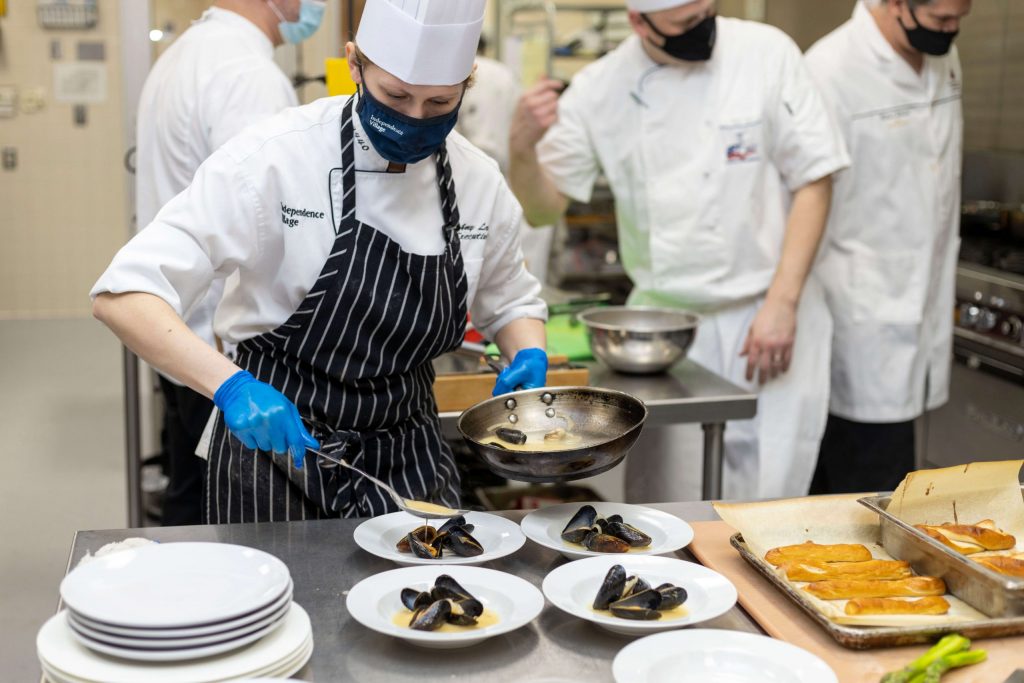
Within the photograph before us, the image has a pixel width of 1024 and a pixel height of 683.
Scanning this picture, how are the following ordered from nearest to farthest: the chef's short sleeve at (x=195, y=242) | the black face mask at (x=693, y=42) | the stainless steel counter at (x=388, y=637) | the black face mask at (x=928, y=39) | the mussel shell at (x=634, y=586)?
1. the stainless steel counter at (x=388, y=637)
2. the mussel shell at (x=634, y=586)
3. the chef's short sleeve at (x=195, y=242)
4. the black face mask at (x=693, y=42)
5. the black face mask at (x=928, y=39)

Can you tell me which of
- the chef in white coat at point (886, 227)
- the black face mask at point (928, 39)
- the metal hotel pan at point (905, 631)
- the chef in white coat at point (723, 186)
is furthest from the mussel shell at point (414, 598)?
the black face mask at point (928, 39)

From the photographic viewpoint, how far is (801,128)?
287 cm

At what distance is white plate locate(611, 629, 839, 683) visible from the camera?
1.18 meters

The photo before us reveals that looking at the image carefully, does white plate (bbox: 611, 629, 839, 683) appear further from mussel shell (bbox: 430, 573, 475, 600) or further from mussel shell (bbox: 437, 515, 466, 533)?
mussel shell (bbox: 437, 515, 466, 533)

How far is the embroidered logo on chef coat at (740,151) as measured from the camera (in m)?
2.90

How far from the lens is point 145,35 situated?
3057 millimetres

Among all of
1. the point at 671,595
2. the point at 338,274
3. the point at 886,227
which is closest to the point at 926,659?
the point at 671,595

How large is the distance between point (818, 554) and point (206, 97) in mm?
1869

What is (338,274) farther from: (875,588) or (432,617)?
(875,588)

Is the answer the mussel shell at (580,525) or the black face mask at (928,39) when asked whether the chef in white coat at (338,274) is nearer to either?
the mussel shell at (580,525)

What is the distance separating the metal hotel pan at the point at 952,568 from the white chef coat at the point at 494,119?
4.03 m

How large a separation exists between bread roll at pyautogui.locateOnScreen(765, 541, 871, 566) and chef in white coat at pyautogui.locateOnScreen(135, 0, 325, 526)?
1.48 metres

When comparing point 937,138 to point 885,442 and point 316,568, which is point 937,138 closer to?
point 885,442

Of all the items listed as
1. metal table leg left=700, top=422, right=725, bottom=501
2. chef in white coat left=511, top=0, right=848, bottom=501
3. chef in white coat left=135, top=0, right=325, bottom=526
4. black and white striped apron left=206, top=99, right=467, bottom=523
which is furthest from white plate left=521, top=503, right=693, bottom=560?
chef in white coat left=511, top=0, right=848, bottom=501
